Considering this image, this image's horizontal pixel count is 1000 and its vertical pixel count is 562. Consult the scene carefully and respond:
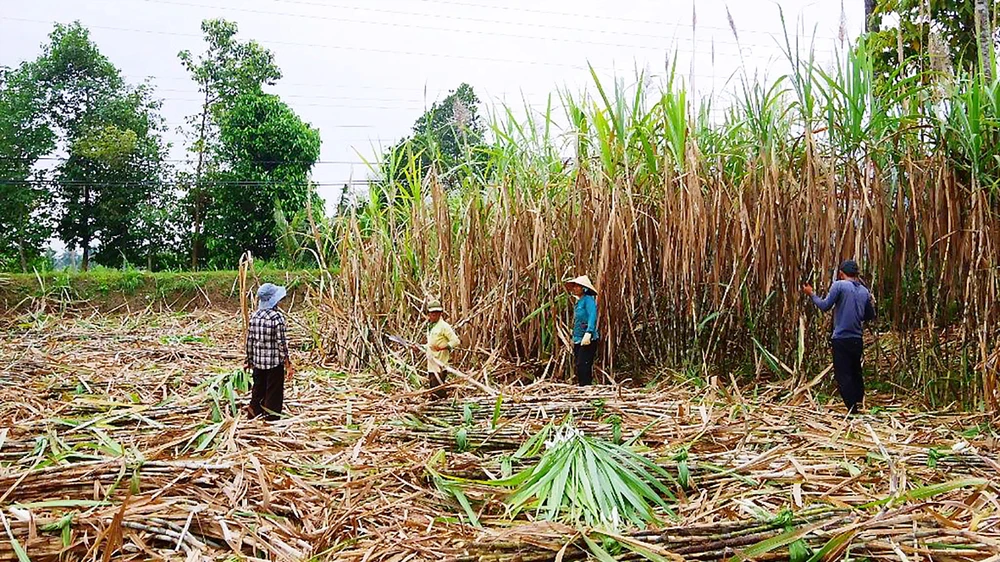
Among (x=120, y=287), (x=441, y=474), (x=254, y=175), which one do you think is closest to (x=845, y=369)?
(x=441, y=474)

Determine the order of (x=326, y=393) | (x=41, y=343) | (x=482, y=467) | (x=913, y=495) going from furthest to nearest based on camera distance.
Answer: (x=41, y=343)
(x=326, y=393)
(x=482, y=467)
(x=913, y=495)

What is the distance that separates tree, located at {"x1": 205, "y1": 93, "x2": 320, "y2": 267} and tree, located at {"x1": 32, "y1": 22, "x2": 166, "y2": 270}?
153 cm

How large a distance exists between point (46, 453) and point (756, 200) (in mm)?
3958

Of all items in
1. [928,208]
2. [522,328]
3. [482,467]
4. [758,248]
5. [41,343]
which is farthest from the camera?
[41,343]

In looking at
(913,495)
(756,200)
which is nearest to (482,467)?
(913,495)

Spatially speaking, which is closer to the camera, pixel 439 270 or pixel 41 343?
pixel 439 270

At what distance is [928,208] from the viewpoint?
4492mm

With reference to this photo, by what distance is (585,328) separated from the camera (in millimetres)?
5152

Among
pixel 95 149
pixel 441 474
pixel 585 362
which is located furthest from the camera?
pixel 95 149

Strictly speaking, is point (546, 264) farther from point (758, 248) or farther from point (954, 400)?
point (954, 400)

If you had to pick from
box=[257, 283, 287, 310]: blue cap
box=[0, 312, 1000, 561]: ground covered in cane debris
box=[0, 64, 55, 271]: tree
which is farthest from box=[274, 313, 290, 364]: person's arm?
box=[0, 64, 55, 271]: tree

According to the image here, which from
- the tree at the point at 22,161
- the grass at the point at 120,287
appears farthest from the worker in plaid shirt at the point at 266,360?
the tree at the point at 22,161

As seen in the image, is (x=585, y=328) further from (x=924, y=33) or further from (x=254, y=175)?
(x=254, y=175)

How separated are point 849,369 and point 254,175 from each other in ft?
48.9
